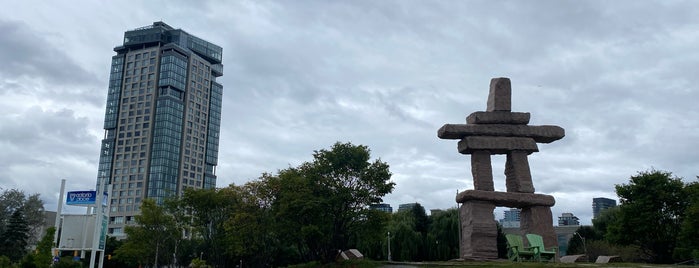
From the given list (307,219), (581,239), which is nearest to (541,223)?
(307,219)

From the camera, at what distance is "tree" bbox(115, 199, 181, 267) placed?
41500 mm

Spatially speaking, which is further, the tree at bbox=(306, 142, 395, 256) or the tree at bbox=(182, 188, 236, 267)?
the tree at bbox=(182, 188, 236, 267)

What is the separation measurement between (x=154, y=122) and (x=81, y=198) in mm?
92381

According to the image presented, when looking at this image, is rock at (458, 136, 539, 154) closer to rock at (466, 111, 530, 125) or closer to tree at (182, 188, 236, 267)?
rock at (466, 111, 530, 125)

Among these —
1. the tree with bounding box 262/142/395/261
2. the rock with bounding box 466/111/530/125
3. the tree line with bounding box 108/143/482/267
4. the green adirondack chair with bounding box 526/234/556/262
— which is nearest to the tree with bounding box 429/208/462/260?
the tree line with bounding box 108/143/482/267

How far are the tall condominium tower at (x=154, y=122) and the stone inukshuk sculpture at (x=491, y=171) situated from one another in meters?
92.8

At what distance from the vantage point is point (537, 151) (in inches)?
1053

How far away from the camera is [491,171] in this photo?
2623cm

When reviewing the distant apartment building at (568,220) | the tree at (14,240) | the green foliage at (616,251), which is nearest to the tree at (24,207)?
the tree at (14,240)

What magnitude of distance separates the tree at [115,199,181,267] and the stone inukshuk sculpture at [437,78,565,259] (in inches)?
968

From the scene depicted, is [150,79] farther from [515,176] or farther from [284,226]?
[515,176]

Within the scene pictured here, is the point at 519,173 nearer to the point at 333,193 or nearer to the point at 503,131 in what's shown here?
the point at 503,131

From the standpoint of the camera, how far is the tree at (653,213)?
3469 cm

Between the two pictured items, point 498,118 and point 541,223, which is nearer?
point 541,223
